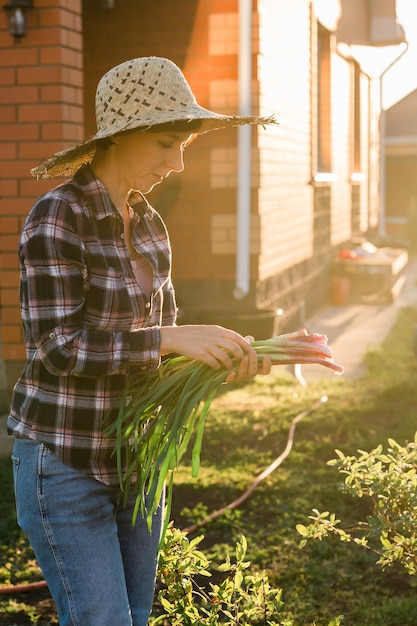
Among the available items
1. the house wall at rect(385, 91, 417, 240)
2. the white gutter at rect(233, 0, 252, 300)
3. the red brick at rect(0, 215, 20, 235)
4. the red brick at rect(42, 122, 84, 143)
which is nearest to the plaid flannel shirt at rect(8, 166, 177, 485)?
the red brick at rect(42, 122, 84, 143)

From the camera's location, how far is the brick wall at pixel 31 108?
19.2ft

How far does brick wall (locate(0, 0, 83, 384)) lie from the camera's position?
19.2ft

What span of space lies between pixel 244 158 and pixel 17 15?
2.75 meters

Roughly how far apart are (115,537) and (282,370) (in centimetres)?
623

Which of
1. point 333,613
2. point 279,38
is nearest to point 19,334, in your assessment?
point 333,613

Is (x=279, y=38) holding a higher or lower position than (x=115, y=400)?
higher

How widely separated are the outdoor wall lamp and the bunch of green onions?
12.7 ft

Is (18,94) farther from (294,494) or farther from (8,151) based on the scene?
(294,494)

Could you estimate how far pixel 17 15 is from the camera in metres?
5.77

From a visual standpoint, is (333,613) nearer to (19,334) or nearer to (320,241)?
(19,334)

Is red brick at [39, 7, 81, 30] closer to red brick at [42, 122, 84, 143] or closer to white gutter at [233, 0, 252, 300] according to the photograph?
red brick at [42, 122, 84, 143]

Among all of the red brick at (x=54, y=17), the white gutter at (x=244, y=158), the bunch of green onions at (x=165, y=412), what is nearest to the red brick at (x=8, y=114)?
the red brick at (x=54, y=17)

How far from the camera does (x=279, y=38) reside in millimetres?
9016

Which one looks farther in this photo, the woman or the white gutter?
the white gutter
